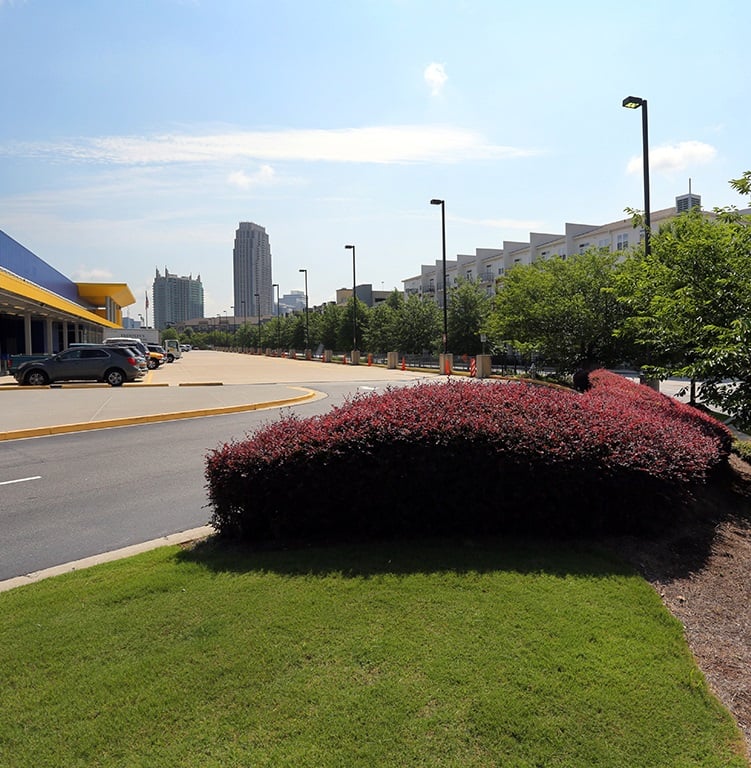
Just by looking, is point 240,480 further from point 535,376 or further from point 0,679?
point 535,376

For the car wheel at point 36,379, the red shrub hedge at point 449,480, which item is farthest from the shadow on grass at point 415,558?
the car wheel at point 36,379

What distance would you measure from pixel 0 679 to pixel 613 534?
14.1 ft

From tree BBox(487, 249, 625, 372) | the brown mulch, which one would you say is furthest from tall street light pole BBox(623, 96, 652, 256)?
the brown mulch

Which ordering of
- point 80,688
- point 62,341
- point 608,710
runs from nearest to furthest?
1. point 608,710
2. point 80,688
3. point 62,341

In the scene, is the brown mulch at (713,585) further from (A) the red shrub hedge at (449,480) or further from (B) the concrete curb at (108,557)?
(B) the concrete curb at (108,557)

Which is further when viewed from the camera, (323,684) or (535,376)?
(535,376)

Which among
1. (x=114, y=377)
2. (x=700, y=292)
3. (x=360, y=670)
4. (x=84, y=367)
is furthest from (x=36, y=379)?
(x=360, y=670)

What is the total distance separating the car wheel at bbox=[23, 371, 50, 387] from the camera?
23.8 meters

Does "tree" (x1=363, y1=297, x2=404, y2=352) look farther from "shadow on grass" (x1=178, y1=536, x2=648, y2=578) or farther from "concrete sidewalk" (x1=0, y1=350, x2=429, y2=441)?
"shadow on grass" (x1=178, y1=536, x2=648, y2=578)

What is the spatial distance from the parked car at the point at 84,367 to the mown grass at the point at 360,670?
22.1 metres

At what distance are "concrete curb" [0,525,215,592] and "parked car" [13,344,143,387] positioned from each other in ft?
68.3

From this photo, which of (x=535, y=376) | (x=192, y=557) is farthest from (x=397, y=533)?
(x=535, y=376)

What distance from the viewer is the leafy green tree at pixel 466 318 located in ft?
140

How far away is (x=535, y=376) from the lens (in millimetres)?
24734
